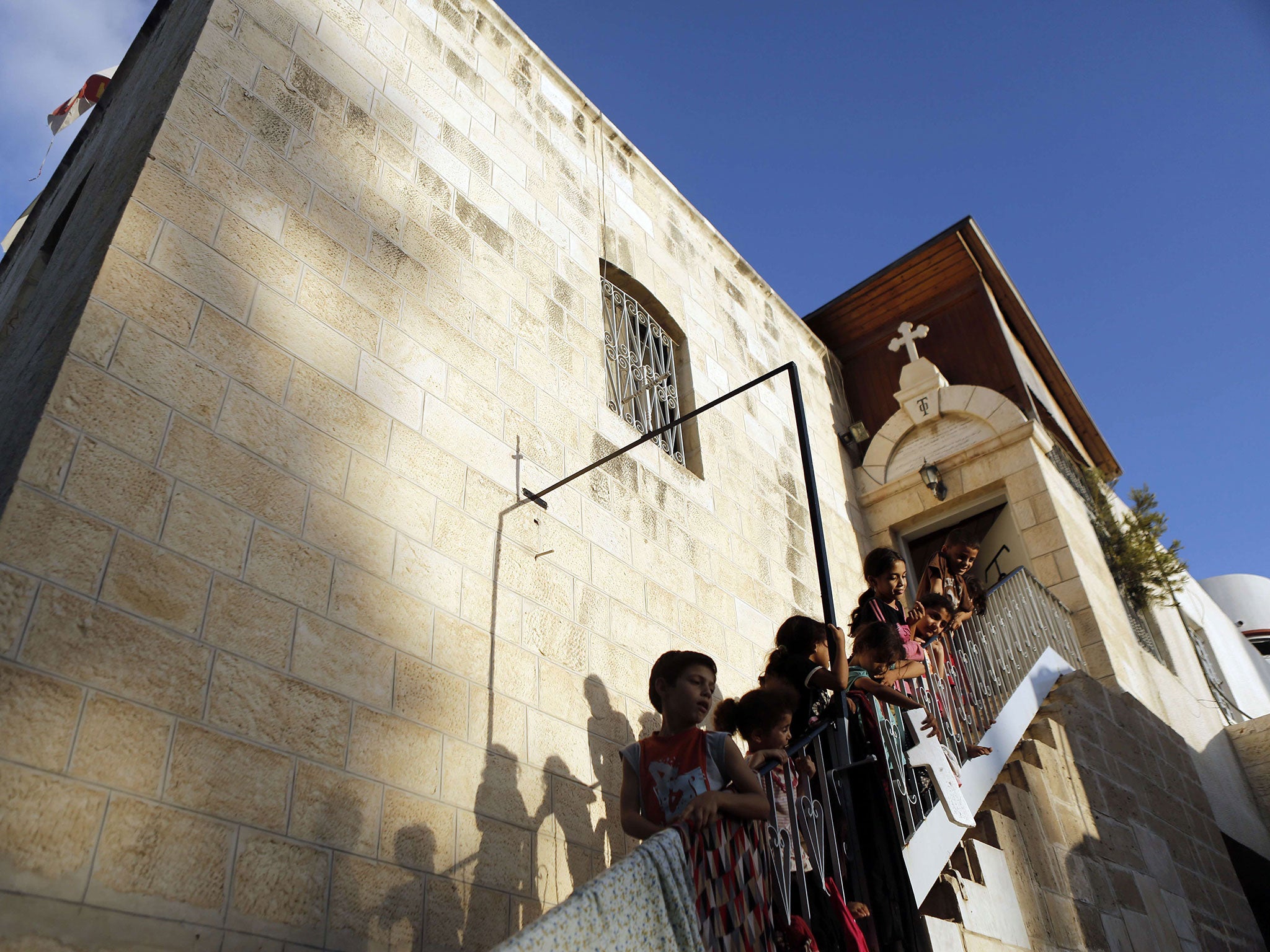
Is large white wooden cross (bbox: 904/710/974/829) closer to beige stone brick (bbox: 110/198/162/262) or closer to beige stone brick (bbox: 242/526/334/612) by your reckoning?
beige stone brick (bbox: 242/526/334/612)

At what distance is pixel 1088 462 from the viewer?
11.4 metres

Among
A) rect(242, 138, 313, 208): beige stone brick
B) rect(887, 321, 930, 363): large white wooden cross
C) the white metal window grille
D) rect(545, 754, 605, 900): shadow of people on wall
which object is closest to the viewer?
rect(545, 754, 605, 900): shadow of people on wall

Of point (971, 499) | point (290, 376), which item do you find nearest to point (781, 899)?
point (290, 376)

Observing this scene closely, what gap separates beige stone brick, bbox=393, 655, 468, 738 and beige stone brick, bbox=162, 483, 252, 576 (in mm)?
797

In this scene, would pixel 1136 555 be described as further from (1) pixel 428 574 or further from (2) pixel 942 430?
(1) pixel 428 574

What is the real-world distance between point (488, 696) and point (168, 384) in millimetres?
1804

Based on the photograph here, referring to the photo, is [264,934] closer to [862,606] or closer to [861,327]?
[862,606]

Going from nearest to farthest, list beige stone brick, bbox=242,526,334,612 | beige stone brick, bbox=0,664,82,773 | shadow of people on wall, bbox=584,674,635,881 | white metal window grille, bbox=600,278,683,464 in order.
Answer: beige stone brick, bbox=0,664,82,773
beige stone brick, bbox=242,526,334,612
shadow of people on wall, bbox=584,674,635,881
white metal window grille, bbox=600,278,683,464

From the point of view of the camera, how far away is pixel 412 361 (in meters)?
4.75

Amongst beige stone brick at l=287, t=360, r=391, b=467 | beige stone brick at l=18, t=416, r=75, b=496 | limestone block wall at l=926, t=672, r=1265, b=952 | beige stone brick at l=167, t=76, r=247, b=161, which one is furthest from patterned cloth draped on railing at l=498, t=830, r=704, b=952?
beige stone brick at l=167, t=76, r=247, b=161

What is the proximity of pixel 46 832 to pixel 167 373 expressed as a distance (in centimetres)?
163

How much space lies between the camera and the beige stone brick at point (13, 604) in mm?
2820

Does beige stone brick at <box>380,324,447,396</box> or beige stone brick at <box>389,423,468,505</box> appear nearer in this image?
beige stone brick at <box>389,423,468,505</box>

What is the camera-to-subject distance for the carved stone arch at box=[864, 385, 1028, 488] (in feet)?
30.8
